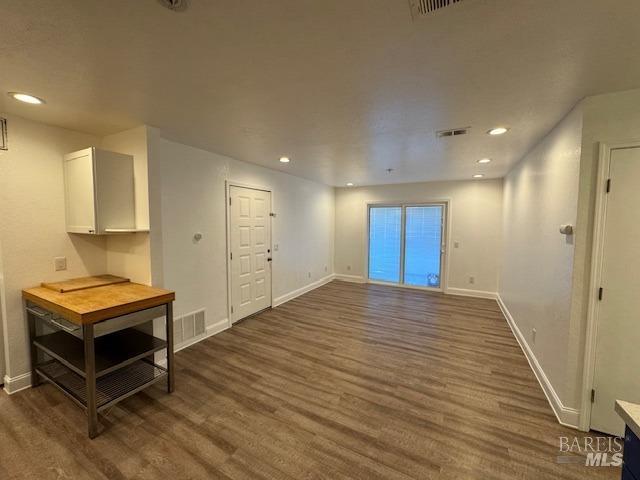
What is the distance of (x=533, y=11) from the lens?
Answer: 1061 millimetres

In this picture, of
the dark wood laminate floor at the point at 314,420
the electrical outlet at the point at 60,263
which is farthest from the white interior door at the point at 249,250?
the electrical outlet at the point at 60,263

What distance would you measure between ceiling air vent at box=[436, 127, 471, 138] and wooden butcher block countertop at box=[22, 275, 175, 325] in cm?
299

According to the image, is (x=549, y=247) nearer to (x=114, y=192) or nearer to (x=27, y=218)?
(x=114, y=192)

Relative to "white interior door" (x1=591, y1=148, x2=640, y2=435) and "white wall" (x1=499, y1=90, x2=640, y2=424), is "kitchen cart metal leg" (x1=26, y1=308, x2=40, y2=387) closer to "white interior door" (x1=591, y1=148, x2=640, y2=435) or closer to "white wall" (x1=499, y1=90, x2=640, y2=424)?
"white wall" (x1=499, y1=90, x2=640, y2=424)

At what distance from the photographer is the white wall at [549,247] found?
194 cm

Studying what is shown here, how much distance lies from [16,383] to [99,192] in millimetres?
1836

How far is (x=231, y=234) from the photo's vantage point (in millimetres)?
3707

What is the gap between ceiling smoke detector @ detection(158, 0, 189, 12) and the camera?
3.36 ft

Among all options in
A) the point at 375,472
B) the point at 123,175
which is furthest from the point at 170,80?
the point at 375,472

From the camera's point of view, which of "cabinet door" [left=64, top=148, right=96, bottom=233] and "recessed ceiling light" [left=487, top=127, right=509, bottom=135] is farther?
"recessed ceiling light" [left=487, top=127, right=509, bottom=135]

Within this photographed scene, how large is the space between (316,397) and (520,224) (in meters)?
3.34

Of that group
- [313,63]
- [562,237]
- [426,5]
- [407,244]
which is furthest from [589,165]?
[407,244]

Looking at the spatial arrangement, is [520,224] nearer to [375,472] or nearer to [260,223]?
[375,472]

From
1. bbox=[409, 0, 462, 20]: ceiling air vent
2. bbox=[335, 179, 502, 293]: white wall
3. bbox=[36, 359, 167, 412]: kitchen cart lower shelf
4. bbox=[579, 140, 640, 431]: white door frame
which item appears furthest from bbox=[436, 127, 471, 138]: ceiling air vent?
bbox=[36, 359, 167, 412]: kitchen cart lower shelf
